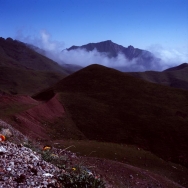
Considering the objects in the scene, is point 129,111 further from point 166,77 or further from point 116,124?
point 166,77

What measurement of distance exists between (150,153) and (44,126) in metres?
13.0

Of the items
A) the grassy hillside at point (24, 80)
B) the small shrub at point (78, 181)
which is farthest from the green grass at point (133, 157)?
the grassy hillside at point (24, 80)

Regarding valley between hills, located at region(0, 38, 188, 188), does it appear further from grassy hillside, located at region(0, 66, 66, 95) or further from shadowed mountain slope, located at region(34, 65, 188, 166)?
grassy hillside, located at region(0, 66, 66, 95)

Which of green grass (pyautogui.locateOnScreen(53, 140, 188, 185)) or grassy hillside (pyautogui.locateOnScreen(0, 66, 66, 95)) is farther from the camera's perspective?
grassy hillside (pyautogui.locateOnScreen(0, 66, 66, 95))

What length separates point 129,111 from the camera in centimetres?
4181

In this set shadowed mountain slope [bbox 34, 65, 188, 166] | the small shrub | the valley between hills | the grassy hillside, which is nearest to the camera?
the small shrub

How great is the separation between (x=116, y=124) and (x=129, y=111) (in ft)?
17.9

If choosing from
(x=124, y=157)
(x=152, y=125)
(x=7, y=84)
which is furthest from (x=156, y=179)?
(x=7, y=84)

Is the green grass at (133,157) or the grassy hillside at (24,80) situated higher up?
the grassy hillside at (24,80)

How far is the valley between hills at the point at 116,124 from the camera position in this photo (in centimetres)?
2252

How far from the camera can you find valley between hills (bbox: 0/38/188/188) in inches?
886

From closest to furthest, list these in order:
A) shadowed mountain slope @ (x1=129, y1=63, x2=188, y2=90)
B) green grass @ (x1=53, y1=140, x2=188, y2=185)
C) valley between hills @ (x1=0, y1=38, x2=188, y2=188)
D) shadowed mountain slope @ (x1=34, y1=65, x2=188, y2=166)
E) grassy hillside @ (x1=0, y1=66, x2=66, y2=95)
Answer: valley between hills @ (x1=0, y1=38, x2=188, y2=188), green grass @ (x1=53, y1=140, x2=188, y2=185), shadowed mountain slope @ (x1=34, y1=65, x2=188, y2=166), grassy hillside @ (x1=0, y1=66, x2=66, y2=95), shadowed mountain slope @ (x1=129, y1=63, x2=188, y2=90)

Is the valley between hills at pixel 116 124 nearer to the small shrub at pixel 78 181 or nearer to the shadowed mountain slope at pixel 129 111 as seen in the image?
the shadowed mountain slope at pixel 129 111

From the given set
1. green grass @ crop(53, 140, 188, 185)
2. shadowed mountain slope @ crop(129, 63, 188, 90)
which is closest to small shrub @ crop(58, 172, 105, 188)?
green grass @ crop(53, 140, 188, 185)
